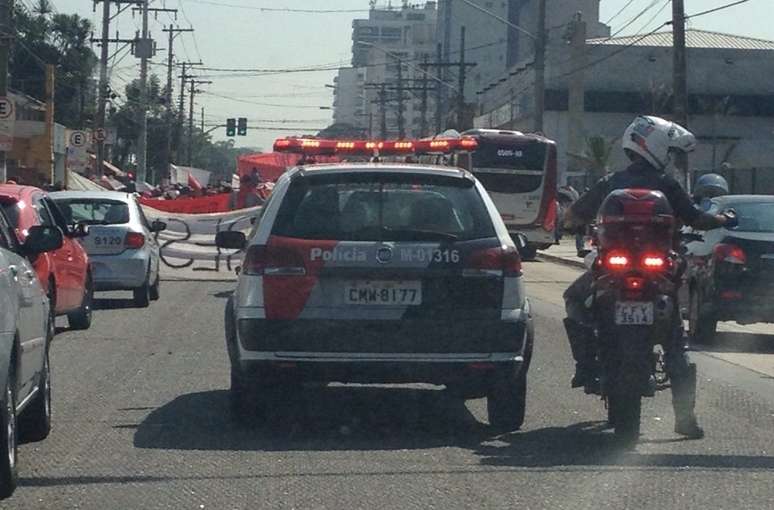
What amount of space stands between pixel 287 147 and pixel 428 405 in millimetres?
5632

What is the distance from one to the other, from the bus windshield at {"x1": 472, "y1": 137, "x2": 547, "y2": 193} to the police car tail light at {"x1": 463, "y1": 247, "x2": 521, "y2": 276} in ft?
104

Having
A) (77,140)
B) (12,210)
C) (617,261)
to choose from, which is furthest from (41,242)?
(77,140)

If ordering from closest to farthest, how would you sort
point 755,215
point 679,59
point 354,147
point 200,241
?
point 354,147, point 755,215, point 200,241, point 679,59

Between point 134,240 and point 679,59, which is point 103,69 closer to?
point 679,59

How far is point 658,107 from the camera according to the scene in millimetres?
69250

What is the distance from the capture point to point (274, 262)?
30.1ft

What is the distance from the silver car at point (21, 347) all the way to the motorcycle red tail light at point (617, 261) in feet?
10.5

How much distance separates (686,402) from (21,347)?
12.9 feet

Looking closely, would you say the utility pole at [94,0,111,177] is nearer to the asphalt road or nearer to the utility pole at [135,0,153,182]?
the utility pole at [135,0,153,182]

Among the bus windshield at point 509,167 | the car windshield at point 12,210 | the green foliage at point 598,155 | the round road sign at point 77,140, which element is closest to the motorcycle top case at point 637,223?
the car windshield at point 12,210

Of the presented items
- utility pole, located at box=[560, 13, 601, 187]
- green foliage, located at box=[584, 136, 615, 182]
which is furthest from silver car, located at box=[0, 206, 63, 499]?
utility pole, located at box=[560, 13, 601, 187]

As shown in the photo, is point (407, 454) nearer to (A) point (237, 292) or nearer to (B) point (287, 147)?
(A) point (237, 292)

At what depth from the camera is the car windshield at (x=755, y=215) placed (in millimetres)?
16141

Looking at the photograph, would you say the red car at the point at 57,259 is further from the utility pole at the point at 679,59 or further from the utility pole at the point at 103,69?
the utility pole at the point at 103,69
